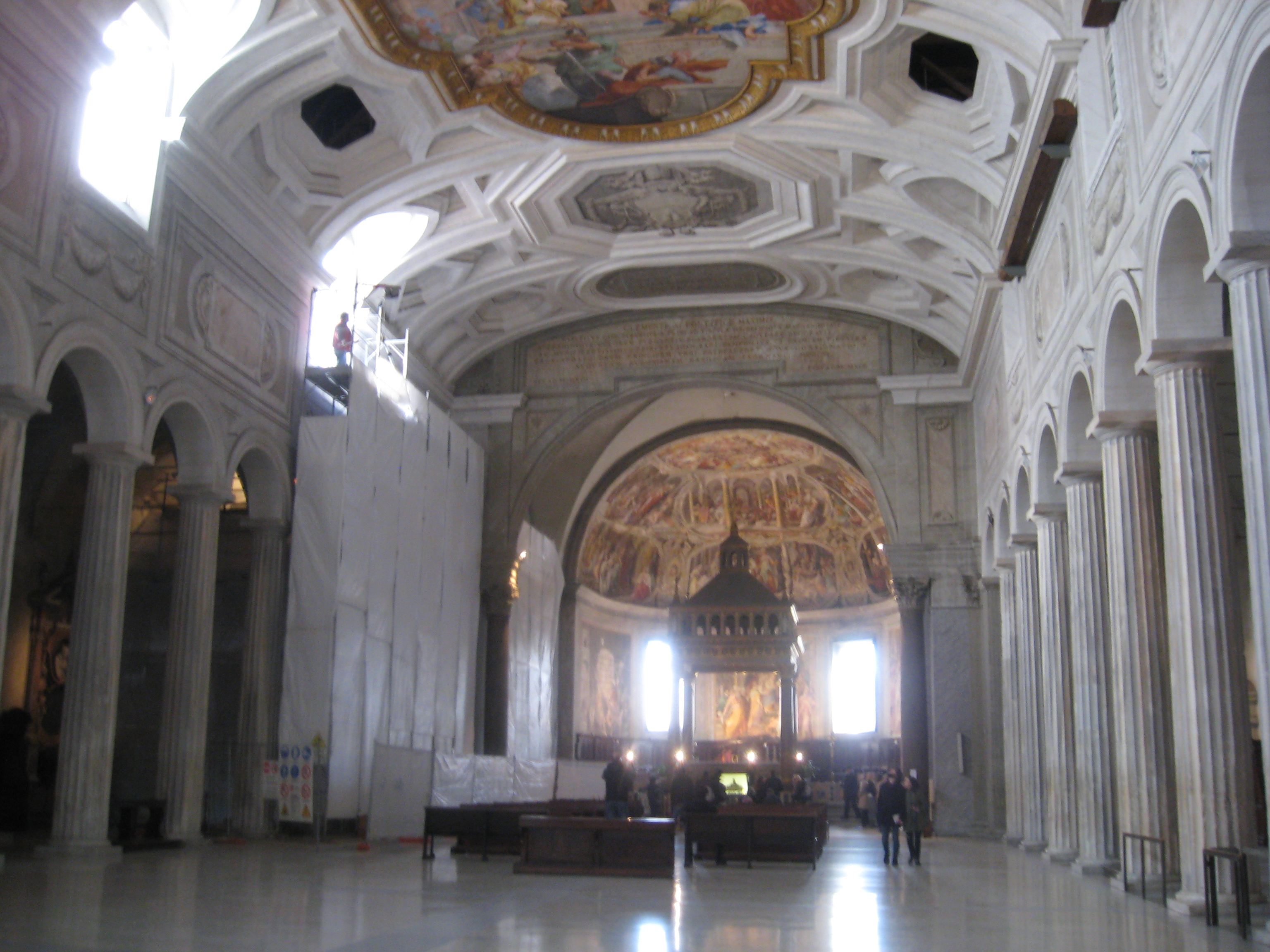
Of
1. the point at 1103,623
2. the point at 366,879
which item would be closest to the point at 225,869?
the point at 366,879

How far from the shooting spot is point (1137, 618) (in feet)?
38.4

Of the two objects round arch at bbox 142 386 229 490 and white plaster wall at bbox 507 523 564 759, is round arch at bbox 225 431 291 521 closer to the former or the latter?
round arch at bbox 142 386 229 490

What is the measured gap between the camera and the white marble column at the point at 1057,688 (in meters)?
14.8

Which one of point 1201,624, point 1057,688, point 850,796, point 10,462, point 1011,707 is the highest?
point 10,462

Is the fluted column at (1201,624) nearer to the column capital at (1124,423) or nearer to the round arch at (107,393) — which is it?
the column capital at (1124,423)

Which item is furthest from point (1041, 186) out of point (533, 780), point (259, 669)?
point (533, 780)

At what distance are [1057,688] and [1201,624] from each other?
6.02m

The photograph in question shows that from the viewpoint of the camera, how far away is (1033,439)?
15852 millimetres

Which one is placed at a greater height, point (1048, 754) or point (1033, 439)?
point (1033, 439)

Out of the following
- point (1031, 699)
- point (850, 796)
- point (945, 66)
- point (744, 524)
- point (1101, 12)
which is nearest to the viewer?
point (1101, 12)

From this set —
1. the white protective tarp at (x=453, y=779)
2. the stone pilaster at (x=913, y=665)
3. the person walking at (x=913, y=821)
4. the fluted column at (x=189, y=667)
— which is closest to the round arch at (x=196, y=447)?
the fluted column at (x=189, y=667)

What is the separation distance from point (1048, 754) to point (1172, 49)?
29.7 feet

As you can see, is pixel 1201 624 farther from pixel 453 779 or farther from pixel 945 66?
pixel 453 779

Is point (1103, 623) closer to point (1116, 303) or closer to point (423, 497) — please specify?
point (1116, 303)
